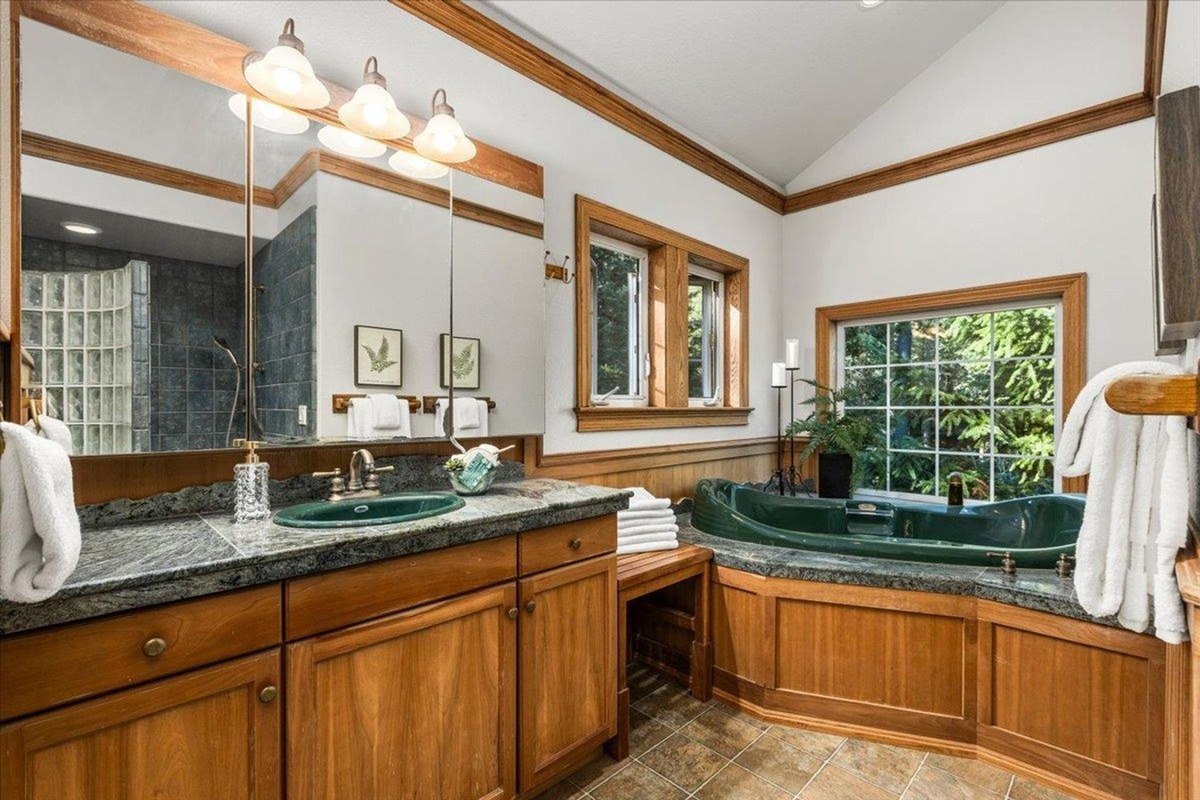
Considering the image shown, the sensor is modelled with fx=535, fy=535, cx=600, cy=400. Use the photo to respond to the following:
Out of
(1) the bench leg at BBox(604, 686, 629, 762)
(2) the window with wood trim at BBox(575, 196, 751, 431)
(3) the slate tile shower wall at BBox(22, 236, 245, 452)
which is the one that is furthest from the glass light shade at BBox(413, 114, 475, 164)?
(1) the bench leg at BBox(604, 686, 629, 762)

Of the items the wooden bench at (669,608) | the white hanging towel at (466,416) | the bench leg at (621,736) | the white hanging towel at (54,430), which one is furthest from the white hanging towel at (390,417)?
the bench leg at (621,736)

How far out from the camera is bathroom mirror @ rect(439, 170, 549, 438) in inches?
76.3

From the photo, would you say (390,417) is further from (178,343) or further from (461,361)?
(178,343)

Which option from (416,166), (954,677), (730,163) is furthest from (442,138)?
(954,677)

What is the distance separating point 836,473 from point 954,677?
1427mm

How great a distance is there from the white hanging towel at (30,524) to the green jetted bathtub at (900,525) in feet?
6.99

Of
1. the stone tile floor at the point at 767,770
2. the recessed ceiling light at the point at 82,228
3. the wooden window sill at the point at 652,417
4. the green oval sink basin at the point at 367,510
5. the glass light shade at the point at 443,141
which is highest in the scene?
the glass light shade at the point at 443,141

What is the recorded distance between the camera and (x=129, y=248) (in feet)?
4.28

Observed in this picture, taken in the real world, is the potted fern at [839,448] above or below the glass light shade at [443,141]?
below

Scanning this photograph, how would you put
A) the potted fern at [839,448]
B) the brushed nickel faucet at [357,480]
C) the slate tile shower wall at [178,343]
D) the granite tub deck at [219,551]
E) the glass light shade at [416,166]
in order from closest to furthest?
the granite tub deck at [219,551] < the slate tile shower wall at [178,343] < the brushed nickel faucet at [357,480] < the glass light shade at [416,166] < the potted fern at [839,448]

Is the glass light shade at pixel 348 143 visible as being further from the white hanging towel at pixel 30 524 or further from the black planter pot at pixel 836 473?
the black planter pot at pixel 836 473

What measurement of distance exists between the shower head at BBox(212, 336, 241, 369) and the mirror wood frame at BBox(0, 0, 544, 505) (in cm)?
24

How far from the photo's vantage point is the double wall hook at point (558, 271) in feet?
7.33

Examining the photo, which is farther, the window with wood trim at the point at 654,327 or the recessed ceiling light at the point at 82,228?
the window with wood trim at the point at 654,327
